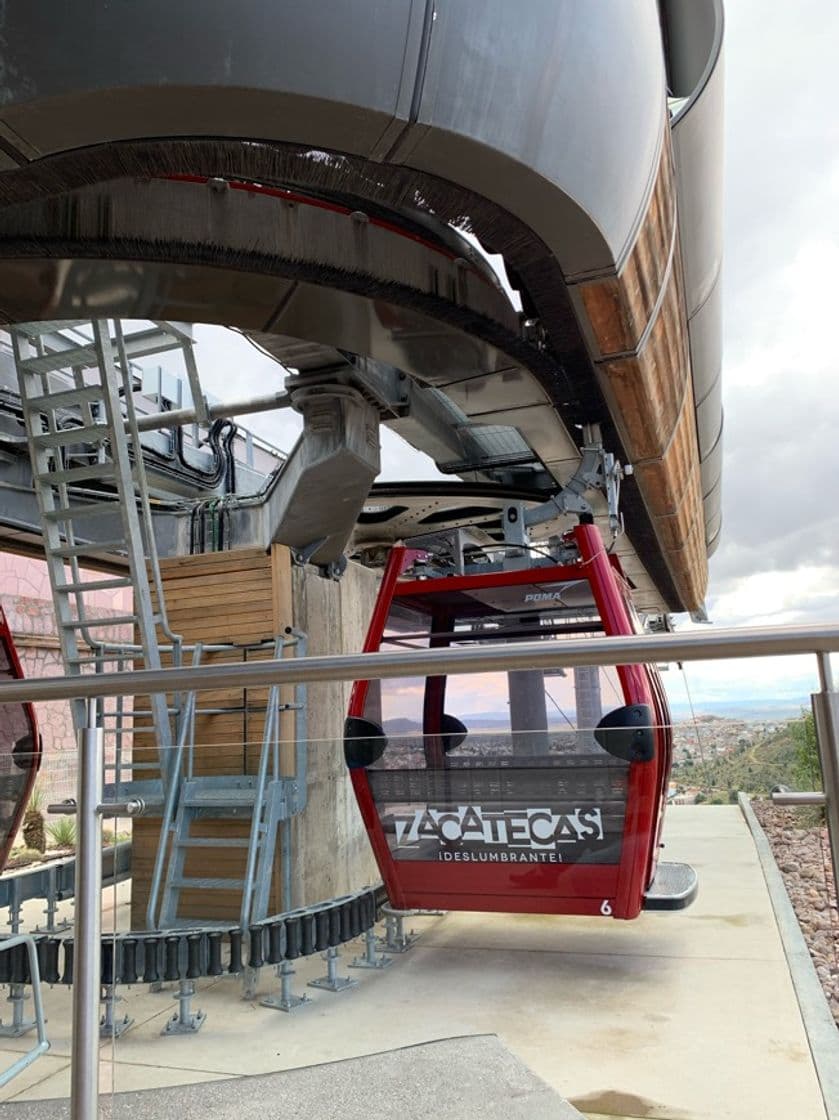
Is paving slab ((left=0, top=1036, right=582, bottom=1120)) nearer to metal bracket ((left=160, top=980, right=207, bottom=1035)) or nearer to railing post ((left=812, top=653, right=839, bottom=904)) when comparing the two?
metal bracket ((left=160, top=980, right=207, bottom=1035))

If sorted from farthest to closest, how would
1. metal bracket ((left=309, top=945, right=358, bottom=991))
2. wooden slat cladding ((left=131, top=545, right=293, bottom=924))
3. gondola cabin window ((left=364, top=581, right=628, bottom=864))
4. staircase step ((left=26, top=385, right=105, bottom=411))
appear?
wooden slat cladding ((left=131, top=545, right=293, bottom=924)), staircase step ((left=26, top=385, right=105, bottom=411)), gondola cabin window ((left=364, top=581, right=628, bottom=864)), metal bracket ((left=309, top=945, right=358, bottom=991))

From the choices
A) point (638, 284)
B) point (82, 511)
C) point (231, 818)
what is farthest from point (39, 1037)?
point (82, 511)

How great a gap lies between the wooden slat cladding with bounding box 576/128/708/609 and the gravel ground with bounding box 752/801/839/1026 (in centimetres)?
132

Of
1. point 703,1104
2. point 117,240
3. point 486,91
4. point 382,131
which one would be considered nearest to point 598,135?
point 486,91

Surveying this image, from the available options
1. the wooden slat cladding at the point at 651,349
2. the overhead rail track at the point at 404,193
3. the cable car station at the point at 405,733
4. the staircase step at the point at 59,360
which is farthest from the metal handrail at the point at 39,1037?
the staircase step at the point at 59,360

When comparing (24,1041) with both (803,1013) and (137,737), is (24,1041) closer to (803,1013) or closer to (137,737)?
(803,1013)

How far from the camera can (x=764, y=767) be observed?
1263 mm

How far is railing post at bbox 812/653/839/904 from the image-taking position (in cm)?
113

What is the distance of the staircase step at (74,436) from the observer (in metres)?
3.84

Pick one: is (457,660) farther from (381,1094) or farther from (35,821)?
(35,821)

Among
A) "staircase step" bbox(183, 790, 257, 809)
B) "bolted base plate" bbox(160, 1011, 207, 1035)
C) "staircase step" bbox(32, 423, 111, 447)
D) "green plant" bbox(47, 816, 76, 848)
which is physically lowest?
"bolted base plate" bbox(160, 1011, 207, 1035)

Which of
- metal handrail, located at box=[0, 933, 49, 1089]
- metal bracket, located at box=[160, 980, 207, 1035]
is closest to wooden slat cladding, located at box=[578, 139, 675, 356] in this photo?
metal bracket, located at box=[160, 980, 207, 1035]

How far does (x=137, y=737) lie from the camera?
4863 mm

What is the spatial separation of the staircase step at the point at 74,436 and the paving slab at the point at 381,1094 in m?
2.89
